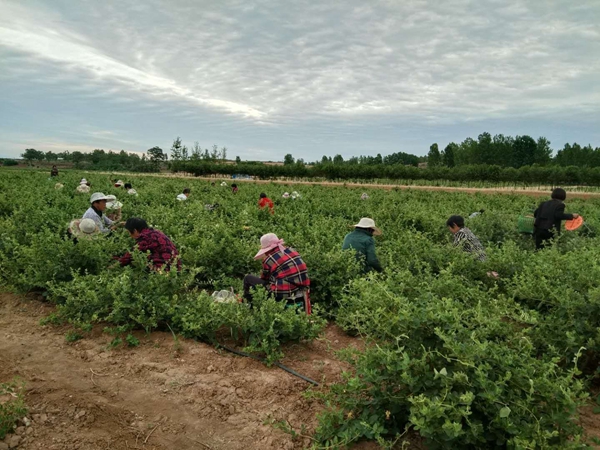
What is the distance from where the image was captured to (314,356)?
170 inches

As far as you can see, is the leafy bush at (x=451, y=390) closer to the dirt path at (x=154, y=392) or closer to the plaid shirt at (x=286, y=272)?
the dirt path at (x=154, y=392)

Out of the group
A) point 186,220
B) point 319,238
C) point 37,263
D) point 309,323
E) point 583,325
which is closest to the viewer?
point 583,325

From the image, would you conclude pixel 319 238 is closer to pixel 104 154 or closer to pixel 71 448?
pixel 71 448

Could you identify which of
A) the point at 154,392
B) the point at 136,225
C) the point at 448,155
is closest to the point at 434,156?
the point at 448,155

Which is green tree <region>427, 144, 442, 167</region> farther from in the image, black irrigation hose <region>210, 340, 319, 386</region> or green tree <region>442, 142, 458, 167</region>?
black irrigation hose <region>210, 340, 319, 386</region>

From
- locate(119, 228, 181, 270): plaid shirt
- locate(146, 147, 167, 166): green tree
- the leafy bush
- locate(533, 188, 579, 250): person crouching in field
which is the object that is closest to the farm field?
the leafy bush

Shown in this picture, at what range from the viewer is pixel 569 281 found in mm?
4203

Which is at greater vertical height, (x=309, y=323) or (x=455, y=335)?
(x=455, y=335)

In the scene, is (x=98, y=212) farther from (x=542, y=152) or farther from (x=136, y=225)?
(x=542, y=152)

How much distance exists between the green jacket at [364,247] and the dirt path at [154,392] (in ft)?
4.96

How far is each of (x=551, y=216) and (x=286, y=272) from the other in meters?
5.80

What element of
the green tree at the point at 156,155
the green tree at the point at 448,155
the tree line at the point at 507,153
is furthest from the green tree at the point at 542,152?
the green tree at the point at 156,155

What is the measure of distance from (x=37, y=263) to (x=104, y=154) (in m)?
129

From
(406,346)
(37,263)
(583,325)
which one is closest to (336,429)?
(406,346)
